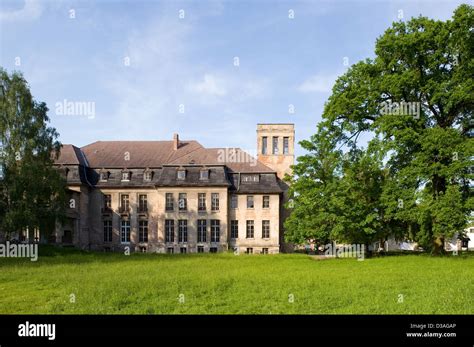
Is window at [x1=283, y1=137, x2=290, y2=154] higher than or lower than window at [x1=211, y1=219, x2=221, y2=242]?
higher

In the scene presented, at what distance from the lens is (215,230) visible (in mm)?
44344

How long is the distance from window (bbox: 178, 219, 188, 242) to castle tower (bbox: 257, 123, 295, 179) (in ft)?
35.2

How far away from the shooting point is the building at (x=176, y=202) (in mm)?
44156

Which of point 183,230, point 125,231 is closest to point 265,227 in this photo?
point 183,230

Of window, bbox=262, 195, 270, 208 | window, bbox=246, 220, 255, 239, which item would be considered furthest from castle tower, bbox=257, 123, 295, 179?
window, bbox=246, 220, 255, 239

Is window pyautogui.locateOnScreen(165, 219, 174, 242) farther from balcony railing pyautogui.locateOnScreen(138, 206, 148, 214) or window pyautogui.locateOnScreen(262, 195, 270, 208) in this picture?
window pyautogui.locateOnScreen(262, 195, 270, 208)

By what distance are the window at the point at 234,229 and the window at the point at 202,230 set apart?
2727 mm

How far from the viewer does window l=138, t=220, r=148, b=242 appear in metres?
45.5

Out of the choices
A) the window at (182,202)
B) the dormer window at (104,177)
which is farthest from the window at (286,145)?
the dormer window at (104,177)

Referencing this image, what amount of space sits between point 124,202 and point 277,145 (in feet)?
57.0

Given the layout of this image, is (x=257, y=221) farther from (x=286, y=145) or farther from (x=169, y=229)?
(x=286, y=145)
